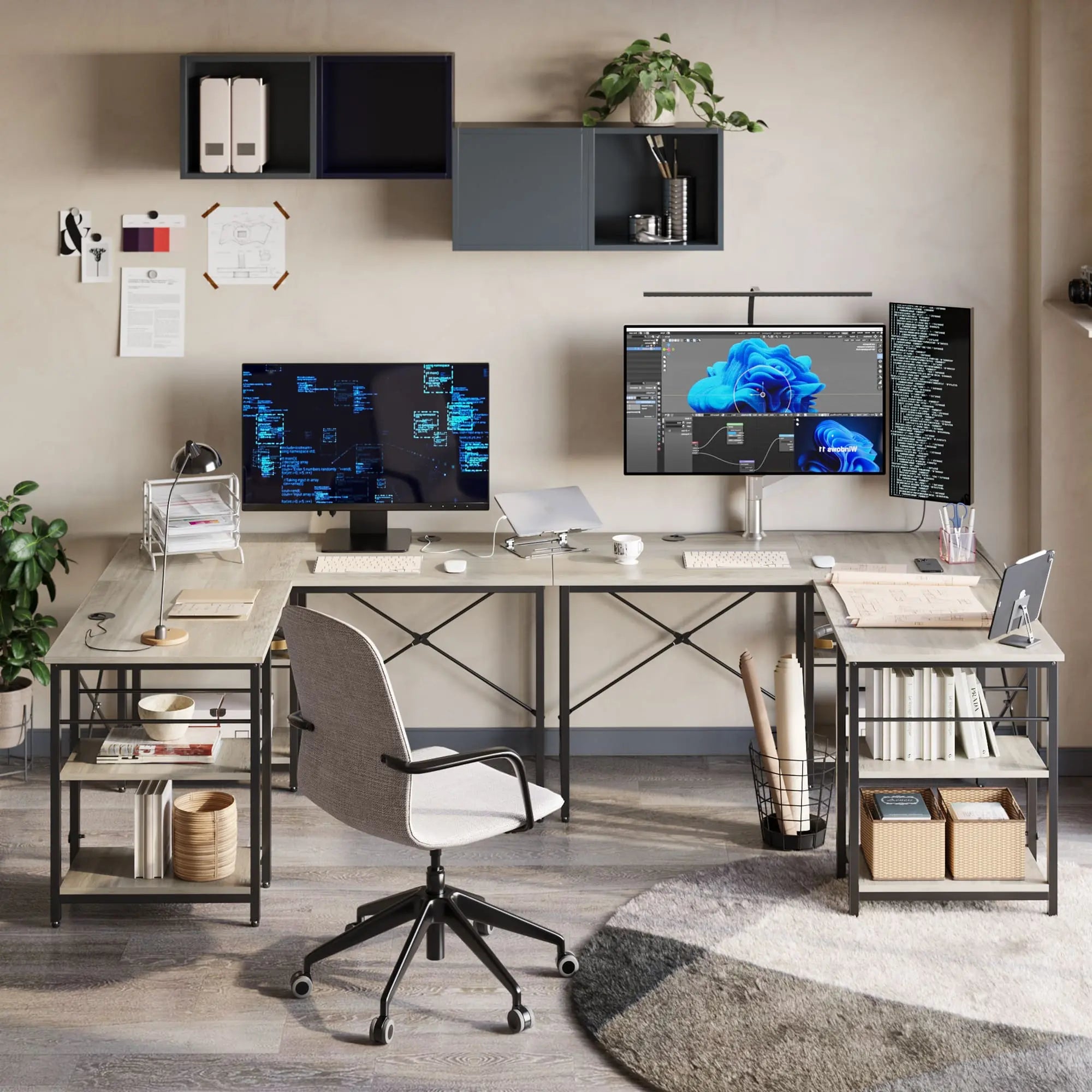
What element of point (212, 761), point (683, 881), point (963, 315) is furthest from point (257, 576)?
point (963, 315)

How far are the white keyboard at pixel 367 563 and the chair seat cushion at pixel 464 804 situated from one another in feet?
2.90

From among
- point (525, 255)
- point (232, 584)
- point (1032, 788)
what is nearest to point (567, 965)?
point (1032, 788)

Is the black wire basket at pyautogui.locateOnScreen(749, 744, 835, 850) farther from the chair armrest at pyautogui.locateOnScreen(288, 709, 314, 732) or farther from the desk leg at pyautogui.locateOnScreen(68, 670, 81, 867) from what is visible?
the desk leg at pyautogui.locateOnScreen(68, 670, 81, 867)

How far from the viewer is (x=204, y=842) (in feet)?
11.9

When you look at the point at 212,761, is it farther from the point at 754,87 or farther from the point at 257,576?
the point at 754,87

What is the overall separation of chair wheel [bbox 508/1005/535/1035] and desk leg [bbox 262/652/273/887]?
933 mm

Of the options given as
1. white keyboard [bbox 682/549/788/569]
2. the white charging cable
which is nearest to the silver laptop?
the white charging cable

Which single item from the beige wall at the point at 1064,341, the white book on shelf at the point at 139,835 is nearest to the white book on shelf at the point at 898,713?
the beige wall at the point at 1064,341

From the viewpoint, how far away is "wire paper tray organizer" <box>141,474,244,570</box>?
429 cm

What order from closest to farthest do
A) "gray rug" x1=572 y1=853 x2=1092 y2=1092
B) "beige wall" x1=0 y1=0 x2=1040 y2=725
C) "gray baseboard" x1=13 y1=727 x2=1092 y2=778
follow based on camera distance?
"gray rug" x1=572 y1=853 x2=1092 y2=1092, "beige wall" x1=0 y1=0 x2=1040 y2=725, "gray baseboard" x1=13 y1=727 x2=1092 y2=778

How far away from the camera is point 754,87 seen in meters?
4.50

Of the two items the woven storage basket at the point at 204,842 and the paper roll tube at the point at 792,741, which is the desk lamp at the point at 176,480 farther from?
the paper roll tube at the point at 792,741

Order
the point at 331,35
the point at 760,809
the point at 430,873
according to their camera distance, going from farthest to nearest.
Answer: the point at 331,35, the point at 760,809, the point at 430,873

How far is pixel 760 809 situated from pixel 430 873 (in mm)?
1204
